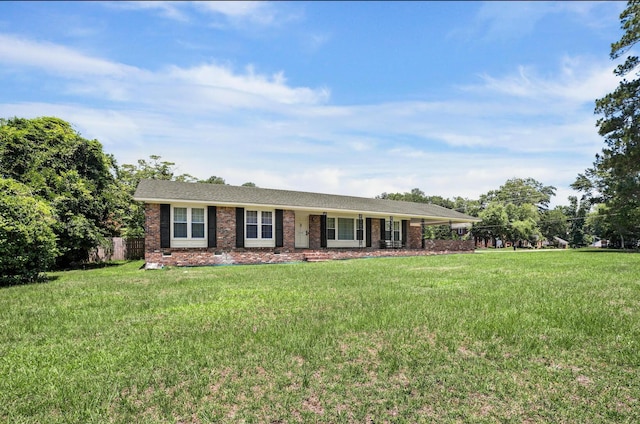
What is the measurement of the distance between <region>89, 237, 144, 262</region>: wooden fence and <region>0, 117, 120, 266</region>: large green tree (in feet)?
4.89

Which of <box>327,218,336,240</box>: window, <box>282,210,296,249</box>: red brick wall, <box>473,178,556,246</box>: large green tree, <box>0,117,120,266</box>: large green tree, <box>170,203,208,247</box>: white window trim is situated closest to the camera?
<box>0,117,120,266</box>: large green tree

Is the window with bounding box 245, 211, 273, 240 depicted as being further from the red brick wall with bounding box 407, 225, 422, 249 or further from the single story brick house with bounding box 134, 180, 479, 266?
the red brick wall with bounding box 407, 225, 422, 249

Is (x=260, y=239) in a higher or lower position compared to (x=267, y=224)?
lower

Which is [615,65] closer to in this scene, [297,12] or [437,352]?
[297,12]

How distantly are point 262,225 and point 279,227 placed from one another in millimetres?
906

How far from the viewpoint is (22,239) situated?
10328mm

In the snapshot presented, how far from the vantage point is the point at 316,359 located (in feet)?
13.3

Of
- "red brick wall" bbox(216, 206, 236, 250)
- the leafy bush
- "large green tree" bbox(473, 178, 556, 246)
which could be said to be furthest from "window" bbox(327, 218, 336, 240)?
"large green tree" bbox(473, 178, 556, 246)

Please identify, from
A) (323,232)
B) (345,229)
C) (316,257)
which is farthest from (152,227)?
(345,229)

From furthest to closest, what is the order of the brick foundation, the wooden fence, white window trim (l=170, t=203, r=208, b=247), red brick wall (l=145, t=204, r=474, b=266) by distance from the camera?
1. the wooden fence
2. white window trim (l=170, t=203, r=208, b=247)
3. red brick wall (l=145, t=204, r=474, b=266)
4. the brick foundation

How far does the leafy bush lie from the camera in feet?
33.0

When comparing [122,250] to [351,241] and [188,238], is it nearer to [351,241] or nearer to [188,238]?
[188,238]

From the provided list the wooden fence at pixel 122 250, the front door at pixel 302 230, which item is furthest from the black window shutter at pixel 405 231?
the wooden fence at pixel 122 250

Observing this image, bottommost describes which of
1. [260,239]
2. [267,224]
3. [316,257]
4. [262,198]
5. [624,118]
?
[316,257]
